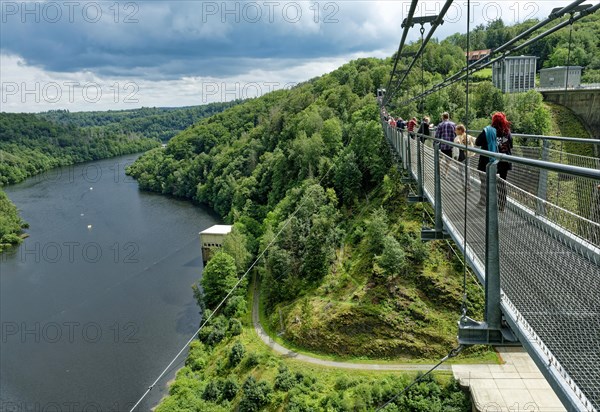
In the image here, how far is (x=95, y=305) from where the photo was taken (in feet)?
84.2

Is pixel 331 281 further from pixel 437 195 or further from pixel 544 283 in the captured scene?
pixel 544 283

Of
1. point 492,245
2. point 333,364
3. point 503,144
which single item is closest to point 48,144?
point 333,364

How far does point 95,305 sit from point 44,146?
80.5 m

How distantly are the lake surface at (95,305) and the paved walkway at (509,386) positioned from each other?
12757 millimetres

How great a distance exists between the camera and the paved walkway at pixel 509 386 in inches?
515

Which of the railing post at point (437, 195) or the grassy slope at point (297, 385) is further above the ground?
the railing post at point (437, 195)

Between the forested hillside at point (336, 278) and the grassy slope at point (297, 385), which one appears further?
the forested hillside at point (336, 278)

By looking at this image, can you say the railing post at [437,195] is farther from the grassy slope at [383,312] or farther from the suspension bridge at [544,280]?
the grassy slope at [383,312]

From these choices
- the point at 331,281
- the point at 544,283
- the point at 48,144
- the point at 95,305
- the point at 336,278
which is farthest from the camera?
the point at 48,144

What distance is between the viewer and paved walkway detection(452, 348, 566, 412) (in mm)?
13070

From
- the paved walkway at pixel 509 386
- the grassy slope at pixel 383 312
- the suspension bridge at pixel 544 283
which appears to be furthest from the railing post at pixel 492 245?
the grassy slope at pixel 383 312

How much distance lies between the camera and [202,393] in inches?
679

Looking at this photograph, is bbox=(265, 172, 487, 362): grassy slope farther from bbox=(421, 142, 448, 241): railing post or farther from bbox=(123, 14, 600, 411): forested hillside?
bbox=(421, 142, 448, 241): railing post

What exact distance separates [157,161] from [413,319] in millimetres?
56979
